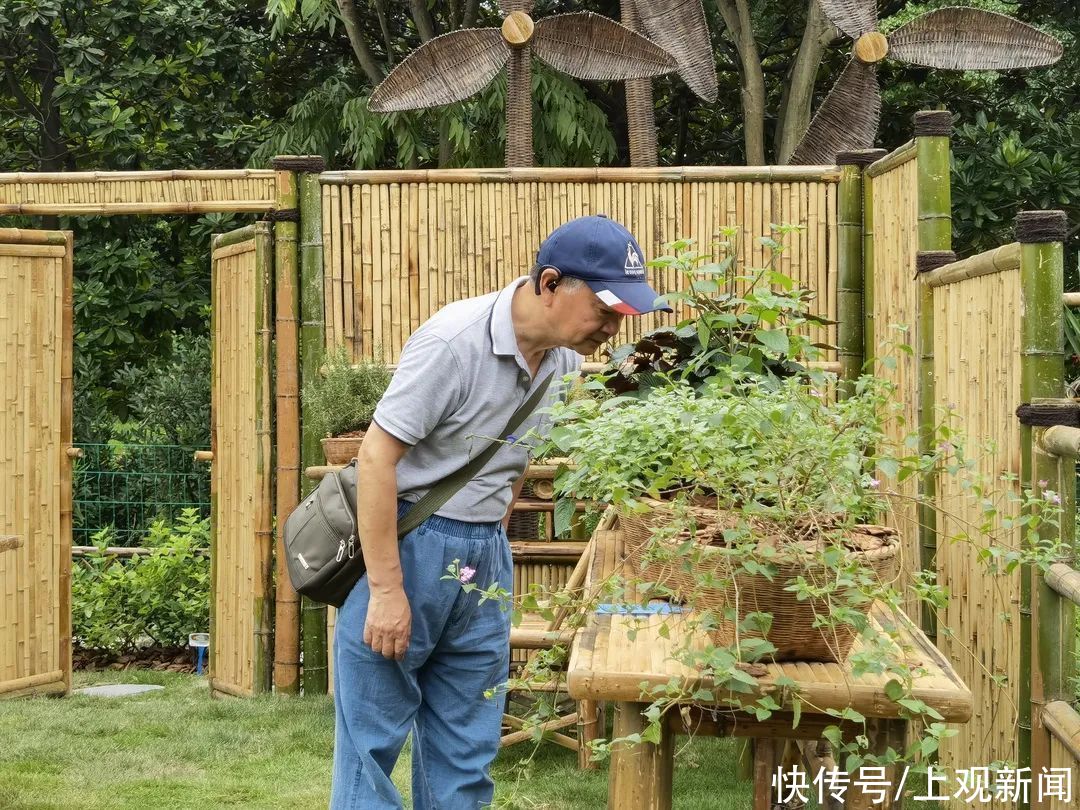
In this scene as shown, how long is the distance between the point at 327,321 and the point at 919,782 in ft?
9.29

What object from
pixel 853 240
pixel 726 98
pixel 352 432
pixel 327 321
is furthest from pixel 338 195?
pixel 726 98

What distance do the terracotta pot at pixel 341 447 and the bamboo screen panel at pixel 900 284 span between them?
186 centimetres

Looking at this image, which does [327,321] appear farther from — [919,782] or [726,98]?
[726,98]

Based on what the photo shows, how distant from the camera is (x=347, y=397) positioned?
4867mm

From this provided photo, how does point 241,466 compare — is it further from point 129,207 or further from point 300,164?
point 300,164

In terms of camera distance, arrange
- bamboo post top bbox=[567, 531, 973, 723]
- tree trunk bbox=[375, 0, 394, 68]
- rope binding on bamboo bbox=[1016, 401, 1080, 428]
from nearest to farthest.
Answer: bamboo post top bbox=[567, 531, 973, 723], rope binding on bamboo bbox=[1016, 401, 1080, 428], tree trunk bbox=[375, 0, 394, 68]

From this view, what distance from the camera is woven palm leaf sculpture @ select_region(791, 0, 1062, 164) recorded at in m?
6.93

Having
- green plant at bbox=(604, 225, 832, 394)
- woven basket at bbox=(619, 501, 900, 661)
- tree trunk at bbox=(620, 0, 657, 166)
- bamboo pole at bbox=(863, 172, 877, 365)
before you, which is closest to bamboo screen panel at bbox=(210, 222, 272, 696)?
bamboo pole at bbox=(863, 172, 877, 365)

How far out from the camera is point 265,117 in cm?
1167

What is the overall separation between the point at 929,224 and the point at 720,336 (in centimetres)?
177

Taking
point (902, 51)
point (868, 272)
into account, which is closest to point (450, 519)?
point (868, 272)

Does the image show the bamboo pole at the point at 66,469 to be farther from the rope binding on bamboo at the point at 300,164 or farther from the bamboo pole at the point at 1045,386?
the bamboo pole at the point at 1045,386

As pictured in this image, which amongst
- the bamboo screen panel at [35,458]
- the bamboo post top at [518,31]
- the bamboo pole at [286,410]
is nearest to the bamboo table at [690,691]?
the bamboo pole at [286,410]

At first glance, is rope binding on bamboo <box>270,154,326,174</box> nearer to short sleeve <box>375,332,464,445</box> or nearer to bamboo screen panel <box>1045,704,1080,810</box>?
short sleeve <box>375,332,464,445</box>
